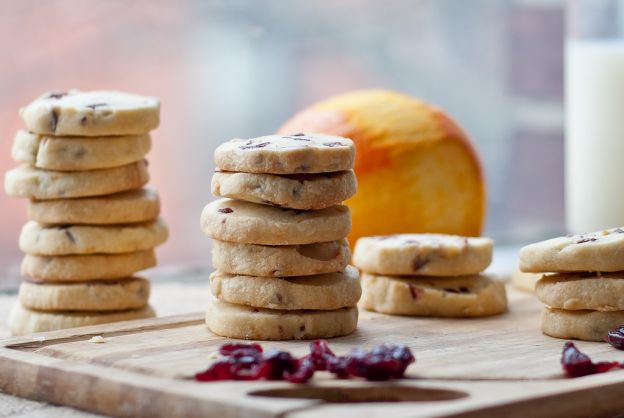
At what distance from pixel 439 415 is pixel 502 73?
320 centimetres

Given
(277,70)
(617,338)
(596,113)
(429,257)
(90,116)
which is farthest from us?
(277,70)

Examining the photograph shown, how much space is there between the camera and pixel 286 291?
2.18 metres

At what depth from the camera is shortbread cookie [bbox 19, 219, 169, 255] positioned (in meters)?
2.39

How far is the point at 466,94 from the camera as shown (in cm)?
454

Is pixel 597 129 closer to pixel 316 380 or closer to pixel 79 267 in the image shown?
pixel 79 267

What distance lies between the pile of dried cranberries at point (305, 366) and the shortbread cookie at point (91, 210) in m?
0.64

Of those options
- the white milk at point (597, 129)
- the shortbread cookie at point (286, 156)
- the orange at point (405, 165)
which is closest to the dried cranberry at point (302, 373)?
the shortbread cookie at point (286, 156)

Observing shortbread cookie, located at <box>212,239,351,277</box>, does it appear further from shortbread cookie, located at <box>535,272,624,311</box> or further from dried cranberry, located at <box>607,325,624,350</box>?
dried cranberry, located at <box>607,325,624,350</box>

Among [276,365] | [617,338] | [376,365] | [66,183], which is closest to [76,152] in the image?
[66,183]

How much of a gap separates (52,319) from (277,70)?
176cm

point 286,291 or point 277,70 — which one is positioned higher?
point 277,70

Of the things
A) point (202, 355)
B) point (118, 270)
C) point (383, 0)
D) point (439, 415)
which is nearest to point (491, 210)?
point (383, 0)

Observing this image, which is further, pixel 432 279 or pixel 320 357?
pixel 432 279

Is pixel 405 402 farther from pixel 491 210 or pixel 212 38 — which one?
pixel 491 210
